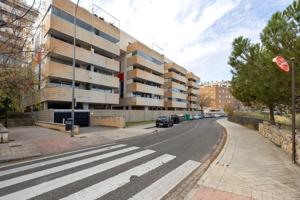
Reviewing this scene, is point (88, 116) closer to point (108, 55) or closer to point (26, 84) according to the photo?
point (108, 55)

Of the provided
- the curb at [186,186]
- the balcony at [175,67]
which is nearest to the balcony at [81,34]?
the curb at [186,186]

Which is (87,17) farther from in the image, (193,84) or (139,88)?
(193,84)

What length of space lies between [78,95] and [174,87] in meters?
36.1

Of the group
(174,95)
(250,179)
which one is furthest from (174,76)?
(250,179)

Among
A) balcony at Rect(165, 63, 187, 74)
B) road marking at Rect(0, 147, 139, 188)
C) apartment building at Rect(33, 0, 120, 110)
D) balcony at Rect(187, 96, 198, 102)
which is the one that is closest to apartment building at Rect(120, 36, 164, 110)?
apartment building at Rect(33, 0, 120, 110)

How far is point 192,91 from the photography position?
252 ft

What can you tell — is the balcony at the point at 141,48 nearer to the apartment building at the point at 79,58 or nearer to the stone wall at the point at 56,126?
the apartment building at the point at 79,58

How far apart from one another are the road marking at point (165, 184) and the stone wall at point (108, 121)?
1718 centimetres

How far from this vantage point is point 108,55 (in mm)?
36094

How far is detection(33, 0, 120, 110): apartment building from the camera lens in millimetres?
25094

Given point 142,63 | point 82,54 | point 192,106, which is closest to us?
point 82,54

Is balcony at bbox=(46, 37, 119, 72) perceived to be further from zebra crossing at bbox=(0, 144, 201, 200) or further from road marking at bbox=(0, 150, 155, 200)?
road marking at bbox=(0, 150, 155, 200)

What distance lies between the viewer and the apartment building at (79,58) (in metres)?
25.1

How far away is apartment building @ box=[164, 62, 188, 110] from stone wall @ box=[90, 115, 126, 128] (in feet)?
104
